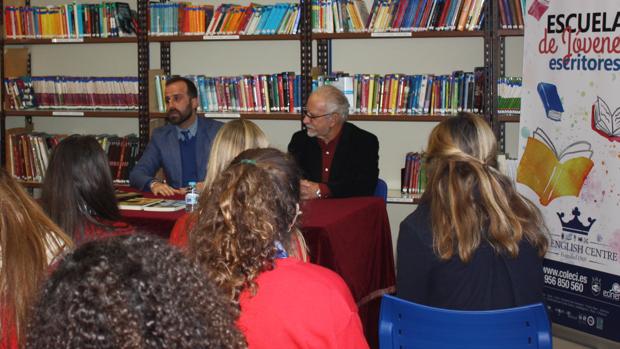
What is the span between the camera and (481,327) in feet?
5.99

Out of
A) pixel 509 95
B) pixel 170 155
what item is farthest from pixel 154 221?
pixel 509 95

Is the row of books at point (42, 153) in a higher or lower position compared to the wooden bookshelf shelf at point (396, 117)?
lower

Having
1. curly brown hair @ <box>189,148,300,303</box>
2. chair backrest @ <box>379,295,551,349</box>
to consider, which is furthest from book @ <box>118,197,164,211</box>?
chair backrest @ <box>379,295,551,349</box>

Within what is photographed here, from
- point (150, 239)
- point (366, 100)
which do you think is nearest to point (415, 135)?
point (366, 100)

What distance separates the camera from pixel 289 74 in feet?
16.4

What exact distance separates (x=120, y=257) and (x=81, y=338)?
4.0 inches

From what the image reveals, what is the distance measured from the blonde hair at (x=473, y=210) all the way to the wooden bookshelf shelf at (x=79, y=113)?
348 cm

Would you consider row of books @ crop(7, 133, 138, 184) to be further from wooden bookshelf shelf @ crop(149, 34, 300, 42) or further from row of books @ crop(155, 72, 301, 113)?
wooden bookshelf shelf @ crop(149, 34, 300, 42)

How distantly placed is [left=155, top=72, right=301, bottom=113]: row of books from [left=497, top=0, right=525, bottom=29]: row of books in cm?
137

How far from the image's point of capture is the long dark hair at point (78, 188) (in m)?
2.43

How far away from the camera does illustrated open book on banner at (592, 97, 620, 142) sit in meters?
3.53

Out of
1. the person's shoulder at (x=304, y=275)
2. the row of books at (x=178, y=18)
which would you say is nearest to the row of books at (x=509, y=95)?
the row of books at (x=178, y=18)

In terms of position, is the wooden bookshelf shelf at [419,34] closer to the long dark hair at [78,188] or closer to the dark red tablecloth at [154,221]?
the dark red tablecloth at [154,221]

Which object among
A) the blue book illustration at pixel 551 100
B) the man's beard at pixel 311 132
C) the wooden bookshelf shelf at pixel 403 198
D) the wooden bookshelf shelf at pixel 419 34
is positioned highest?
the wooden bookshelf shelf at pixel 419 34
